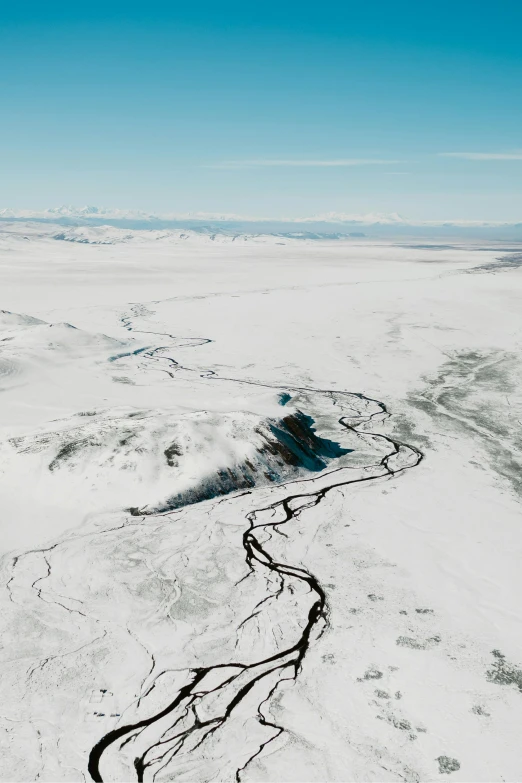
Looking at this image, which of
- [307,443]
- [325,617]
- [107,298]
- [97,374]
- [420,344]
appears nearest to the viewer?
[325,617]

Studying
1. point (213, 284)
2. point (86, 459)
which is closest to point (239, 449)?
point (86, 459)

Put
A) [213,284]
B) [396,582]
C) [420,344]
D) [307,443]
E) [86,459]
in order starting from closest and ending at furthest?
[396,582], [86,459], [307,443], [420,344], [213,284]

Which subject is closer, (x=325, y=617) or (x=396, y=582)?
(x=325, y=617)

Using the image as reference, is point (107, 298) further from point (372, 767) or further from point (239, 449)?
point (372, 767)

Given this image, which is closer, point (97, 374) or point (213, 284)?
point (97, 374)

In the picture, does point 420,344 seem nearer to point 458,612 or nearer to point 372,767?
point 458,612

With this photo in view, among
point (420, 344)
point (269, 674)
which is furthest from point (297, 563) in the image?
point (420, 344)

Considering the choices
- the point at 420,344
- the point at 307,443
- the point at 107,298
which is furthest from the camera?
the point at 107,298
